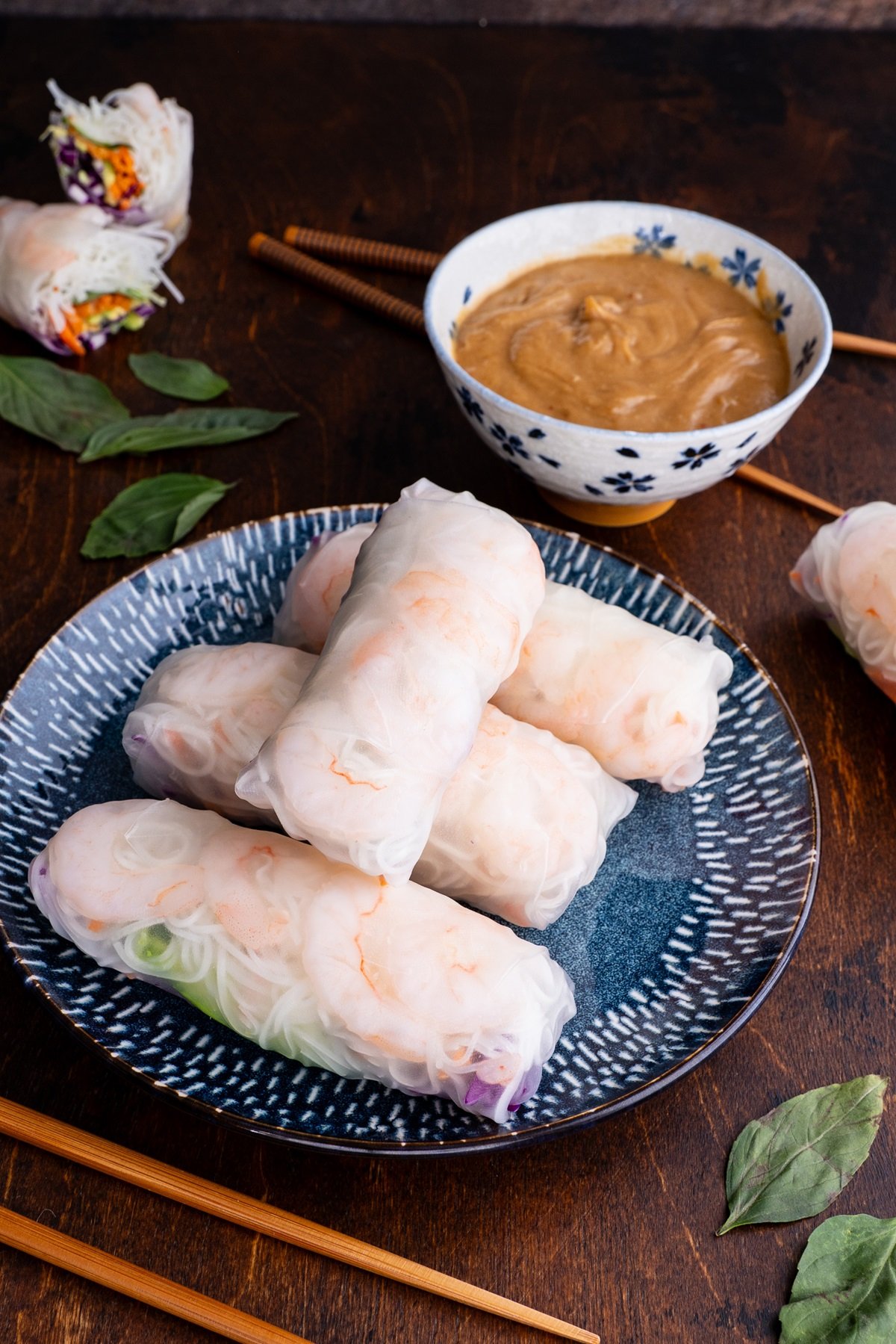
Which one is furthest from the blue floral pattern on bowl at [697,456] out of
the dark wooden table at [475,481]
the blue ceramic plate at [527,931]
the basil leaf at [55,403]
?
the basil leaf at [55,403]

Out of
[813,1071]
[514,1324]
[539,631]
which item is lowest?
[514,1324]

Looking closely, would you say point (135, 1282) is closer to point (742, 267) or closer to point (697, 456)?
point (697, 456)

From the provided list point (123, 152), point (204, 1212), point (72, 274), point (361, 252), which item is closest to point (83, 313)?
point (72, 274)

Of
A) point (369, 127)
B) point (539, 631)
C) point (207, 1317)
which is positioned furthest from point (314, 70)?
point (207, 1317)

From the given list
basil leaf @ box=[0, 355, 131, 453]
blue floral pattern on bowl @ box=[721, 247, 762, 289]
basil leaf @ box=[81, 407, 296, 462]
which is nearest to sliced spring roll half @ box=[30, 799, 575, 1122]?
basil leaf @ box=[81, 407, 296, 462]

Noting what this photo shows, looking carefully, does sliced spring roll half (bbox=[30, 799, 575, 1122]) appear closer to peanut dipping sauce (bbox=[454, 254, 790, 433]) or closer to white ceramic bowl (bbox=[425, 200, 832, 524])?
white ceramic bowl (bbox=[425, 200, 832, 524])

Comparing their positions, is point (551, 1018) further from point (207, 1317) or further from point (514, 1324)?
point (207, 1317)

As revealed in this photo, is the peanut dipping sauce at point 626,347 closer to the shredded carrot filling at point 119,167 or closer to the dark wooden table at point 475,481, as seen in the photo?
the dark wooden table at point 475,481
